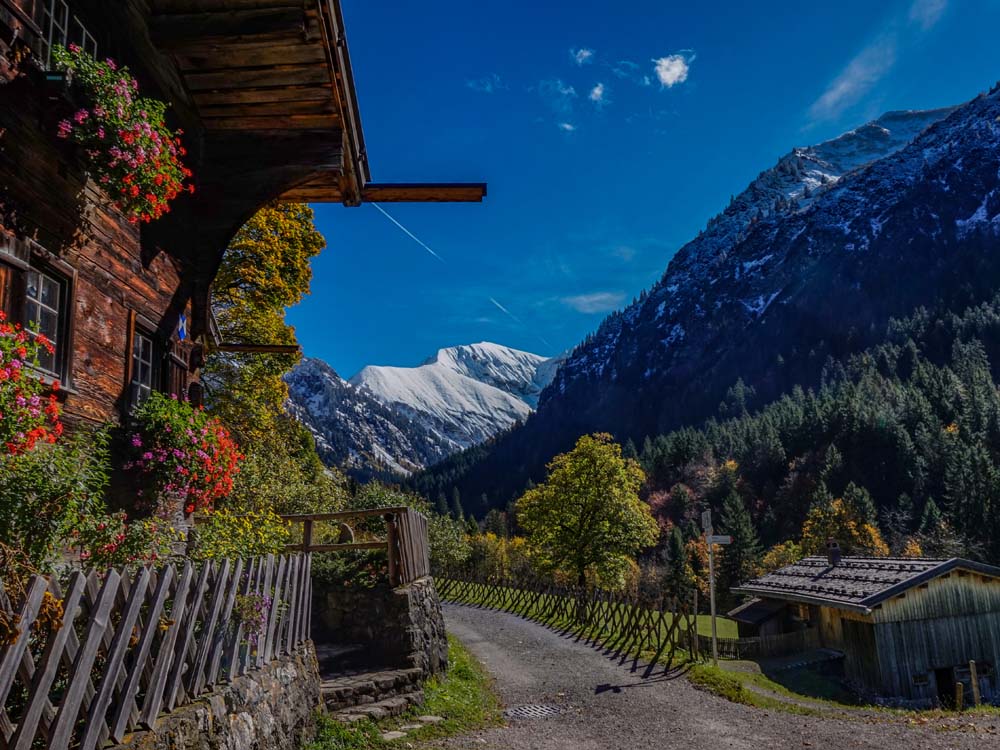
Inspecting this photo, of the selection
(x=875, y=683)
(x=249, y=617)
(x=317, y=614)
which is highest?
(x=249, y=617)

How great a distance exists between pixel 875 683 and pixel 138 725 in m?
25.6

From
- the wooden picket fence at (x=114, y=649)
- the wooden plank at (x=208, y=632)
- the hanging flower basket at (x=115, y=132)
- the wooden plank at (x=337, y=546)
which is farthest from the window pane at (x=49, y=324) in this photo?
the wooden plank at (x=337, y=546)

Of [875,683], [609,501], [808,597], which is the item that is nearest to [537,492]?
[609,501]

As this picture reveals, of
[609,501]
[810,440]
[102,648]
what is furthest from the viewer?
[810,440]

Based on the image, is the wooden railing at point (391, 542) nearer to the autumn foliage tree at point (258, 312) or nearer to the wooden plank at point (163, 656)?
the autumn foliage tree at point (258, 312)

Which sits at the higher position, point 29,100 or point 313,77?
point 313,77

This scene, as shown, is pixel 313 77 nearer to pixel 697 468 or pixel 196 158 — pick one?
pixel 196 158

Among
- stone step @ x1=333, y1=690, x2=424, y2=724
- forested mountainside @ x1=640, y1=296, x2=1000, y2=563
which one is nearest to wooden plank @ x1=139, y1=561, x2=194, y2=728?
stone step @ x1=333, y1=690, x2=424, y2=724

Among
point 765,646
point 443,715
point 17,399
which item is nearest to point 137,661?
point 17,399

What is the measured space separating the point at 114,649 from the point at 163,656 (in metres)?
0.69

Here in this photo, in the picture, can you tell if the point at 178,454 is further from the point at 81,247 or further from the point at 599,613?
the point at 599,613

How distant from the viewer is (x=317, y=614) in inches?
564

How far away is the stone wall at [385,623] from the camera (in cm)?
1268

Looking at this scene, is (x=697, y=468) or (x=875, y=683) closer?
(x=875, y=683)
